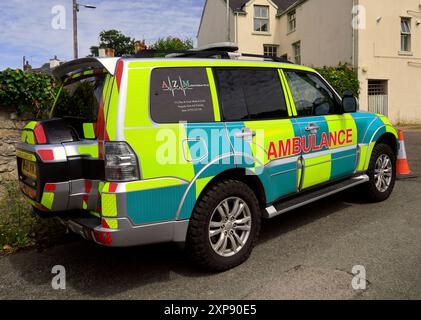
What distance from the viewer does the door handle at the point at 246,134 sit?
3.54m

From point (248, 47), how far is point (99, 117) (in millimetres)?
22827

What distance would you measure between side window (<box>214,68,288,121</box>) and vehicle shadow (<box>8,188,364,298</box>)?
1.36 meters

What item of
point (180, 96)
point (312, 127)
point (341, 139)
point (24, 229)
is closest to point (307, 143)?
point (312, 127)

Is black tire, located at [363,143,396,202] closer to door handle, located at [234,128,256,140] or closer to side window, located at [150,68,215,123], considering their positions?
door handle, located at [234,128,256,140]

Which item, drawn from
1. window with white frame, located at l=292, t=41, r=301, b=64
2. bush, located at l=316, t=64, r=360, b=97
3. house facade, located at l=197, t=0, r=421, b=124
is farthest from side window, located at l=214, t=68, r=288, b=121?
window with white frame, located at l=292, t=41, r=301, b=64

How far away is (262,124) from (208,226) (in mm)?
1163

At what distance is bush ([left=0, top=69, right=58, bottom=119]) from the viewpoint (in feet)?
19.7

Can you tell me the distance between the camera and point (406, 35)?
19.4 meters

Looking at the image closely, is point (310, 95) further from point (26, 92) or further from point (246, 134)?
point (26, 92)

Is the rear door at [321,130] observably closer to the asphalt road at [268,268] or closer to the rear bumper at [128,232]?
the asphalt road at [268,268]

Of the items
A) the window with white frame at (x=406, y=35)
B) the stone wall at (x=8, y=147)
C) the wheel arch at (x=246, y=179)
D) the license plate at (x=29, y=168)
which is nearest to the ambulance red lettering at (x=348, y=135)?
the wheel arch at (x=246, y=179)

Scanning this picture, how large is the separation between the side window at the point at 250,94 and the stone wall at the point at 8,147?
4.25m

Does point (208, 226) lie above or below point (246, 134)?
below

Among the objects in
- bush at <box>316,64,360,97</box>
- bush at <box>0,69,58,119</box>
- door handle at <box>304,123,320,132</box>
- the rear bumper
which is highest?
bush at <box>316,64,360,97</box>
